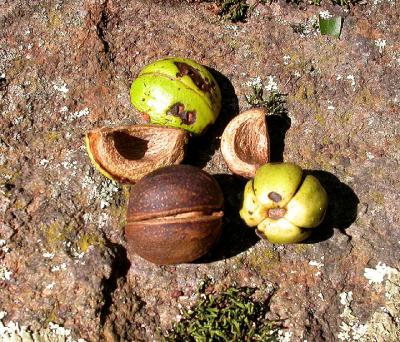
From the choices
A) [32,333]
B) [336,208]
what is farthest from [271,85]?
[32,333]

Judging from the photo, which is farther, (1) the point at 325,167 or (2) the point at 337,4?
(2) the point at 337,4

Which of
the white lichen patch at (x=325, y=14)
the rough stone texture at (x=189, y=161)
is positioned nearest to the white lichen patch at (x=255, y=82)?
the rough stone texture at (x=189, y=161)

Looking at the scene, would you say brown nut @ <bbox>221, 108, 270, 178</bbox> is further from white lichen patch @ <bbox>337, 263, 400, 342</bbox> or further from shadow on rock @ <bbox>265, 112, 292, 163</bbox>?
white lichen patch @ <bbox>337, 263, 400, 342</bbox>

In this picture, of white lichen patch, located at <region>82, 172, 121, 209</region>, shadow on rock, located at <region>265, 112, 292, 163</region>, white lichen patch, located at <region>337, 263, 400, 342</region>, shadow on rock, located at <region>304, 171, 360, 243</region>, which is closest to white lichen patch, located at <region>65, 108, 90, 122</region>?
white lichen patch, located at <region>82, 172, 121, 209</region>

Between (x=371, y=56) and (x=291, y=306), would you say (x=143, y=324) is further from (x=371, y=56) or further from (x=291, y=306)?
(x=371, y=56)

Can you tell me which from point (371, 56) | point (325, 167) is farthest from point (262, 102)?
point (371, 56)

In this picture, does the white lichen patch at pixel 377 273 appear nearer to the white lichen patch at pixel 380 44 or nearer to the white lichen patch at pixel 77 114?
the white lichen patch at pixel 380 44
